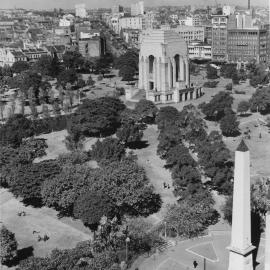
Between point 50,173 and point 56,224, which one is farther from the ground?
point 50,173

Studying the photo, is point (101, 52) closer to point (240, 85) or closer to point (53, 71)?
point (53, 71)

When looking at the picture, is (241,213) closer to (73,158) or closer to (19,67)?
(73,158)

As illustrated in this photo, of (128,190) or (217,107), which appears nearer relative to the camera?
(128,190)

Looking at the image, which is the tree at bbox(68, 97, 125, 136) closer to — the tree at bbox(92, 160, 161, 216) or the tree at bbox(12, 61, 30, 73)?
the tree at bbox(92, 160, 161, 216)

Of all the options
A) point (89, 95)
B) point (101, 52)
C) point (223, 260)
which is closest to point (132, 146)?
point (223, 260)

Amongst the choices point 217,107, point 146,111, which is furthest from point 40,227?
point 217,107

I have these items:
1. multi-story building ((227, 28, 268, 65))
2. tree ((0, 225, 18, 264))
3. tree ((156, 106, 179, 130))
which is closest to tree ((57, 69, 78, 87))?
tree ((156, 106, 179, 130))

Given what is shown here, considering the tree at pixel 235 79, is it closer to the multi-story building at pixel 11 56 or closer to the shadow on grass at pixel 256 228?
the multi-story building at pixel 11 56
